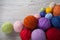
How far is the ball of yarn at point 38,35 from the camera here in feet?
3.09

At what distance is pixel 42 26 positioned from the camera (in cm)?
97

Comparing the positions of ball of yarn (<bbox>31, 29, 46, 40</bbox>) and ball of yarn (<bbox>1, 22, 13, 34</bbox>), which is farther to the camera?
ball of yarn (<bbox>1, 22, 13, 34</bbox>)

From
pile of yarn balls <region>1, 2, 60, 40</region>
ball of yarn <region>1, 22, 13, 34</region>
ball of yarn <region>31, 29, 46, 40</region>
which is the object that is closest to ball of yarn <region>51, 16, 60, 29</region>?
pile of yarn balls <region>1, 2, 60, 40</region>

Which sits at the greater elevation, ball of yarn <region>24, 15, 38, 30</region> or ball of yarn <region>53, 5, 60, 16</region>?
ball of yarn <region>53, 5, 60, 16</region>

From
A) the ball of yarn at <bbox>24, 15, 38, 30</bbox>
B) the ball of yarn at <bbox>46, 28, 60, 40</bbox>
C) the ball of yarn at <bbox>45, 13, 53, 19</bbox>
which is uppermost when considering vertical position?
the ball of yarn at <bbox>45, 13, 53, 19</bbox>

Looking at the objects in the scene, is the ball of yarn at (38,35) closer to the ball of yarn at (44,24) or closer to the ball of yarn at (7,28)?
the ball of yarn at (44,24)

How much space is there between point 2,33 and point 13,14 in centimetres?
19

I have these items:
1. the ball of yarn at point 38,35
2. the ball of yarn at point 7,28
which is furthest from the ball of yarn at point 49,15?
the ball of yarn at point 7,28

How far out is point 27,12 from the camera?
1169 millimetres

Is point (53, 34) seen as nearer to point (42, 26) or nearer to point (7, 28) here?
point (42, 26)

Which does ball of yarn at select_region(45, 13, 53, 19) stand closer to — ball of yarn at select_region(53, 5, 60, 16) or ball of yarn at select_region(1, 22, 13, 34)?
ball of yarn at select_region(53, 5, 60, 16)

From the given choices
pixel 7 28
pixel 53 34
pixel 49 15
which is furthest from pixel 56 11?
pixel 7 28

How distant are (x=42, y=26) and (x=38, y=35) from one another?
75mm

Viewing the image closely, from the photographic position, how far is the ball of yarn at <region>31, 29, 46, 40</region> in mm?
941
